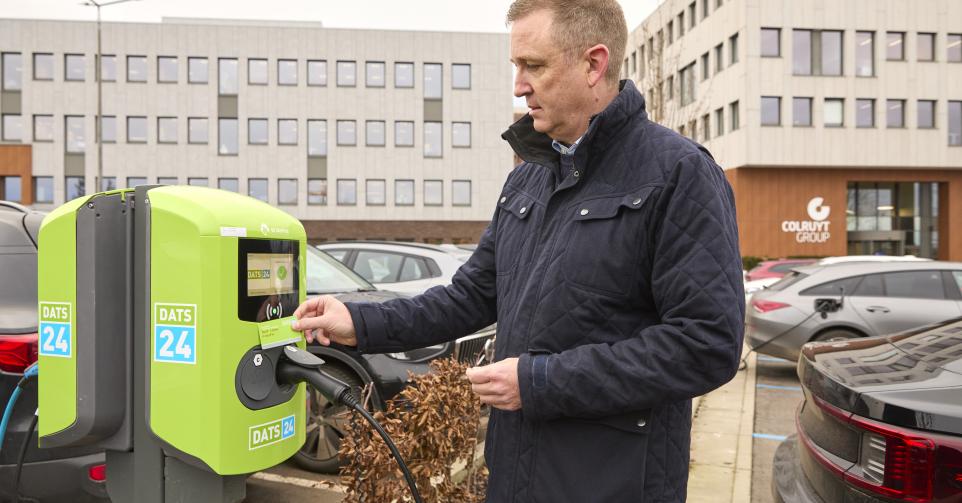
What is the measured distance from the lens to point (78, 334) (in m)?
2.17

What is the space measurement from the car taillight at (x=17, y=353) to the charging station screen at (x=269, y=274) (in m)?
1.74

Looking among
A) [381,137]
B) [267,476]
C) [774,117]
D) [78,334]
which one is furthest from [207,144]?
[78,334]

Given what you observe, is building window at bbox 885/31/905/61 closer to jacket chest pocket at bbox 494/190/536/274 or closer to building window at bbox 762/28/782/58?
building window at bbox 762/28/782/58

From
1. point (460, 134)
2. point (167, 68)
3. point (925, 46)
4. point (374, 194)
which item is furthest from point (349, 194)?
point (925, 46)

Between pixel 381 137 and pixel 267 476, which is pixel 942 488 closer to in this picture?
pixel 267 476

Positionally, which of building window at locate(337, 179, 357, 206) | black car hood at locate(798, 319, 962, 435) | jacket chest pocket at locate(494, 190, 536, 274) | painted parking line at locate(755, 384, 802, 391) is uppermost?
building window at locate(337, 179, 357, 206)

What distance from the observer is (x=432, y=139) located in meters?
39.5

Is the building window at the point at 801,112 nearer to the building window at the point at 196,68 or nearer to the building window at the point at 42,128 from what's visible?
the building window at the point at 196,68

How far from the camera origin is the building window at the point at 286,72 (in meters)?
38.9

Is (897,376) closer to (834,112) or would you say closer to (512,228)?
(512,228)

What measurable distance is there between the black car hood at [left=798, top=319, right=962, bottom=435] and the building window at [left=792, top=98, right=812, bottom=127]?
32.8 metres

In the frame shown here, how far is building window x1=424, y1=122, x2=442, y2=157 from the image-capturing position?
39469 mm

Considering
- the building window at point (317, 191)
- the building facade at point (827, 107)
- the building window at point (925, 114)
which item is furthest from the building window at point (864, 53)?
the building window at point (317, 191)

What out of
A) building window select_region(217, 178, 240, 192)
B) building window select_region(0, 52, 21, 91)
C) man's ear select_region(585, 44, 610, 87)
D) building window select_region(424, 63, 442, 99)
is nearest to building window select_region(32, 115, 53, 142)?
building window select_region(0, 52, 21, 91)
